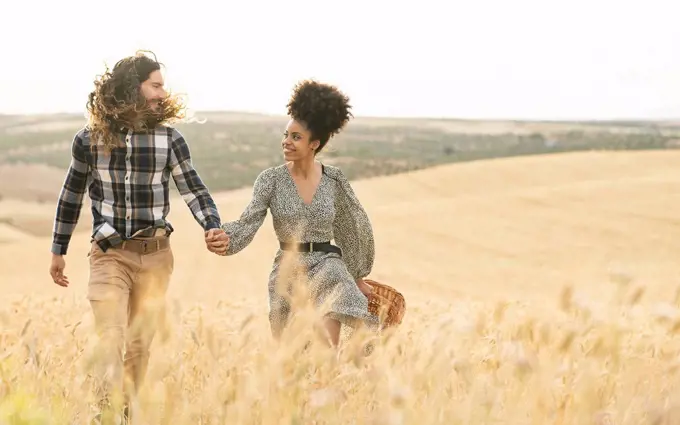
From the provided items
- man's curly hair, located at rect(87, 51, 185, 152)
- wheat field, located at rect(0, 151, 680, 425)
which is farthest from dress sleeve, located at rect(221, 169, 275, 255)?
man's curly hair, located at rect(87, 51, 185, 152)

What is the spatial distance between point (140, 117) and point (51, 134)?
6373 centimetres

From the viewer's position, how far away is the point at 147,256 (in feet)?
15.1

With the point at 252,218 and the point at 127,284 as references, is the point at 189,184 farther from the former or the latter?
the point at 127,284

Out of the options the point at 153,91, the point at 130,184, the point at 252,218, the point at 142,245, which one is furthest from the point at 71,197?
the point at 252,218

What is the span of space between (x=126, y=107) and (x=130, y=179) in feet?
1.09

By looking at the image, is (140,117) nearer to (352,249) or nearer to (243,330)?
(352,249)

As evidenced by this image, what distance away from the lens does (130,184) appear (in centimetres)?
463

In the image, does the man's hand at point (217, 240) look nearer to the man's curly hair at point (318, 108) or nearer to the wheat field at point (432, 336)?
the wheat field at point (432, 336)

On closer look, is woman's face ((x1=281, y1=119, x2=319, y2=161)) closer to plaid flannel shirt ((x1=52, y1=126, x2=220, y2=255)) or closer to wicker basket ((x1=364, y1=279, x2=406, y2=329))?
plaid flannel shirt ((x1=52, y1=126, x2=220, y2=255))

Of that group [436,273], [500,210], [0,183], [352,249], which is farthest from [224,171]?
[352,249]

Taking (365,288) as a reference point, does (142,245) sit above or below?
above

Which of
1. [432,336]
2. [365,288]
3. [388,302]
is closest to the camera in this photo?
[432,336]

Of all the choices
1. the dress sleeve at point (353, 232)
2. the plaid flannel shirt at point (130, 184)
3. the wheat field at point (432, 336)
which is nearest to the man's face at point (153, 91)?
the plaid flannel shirt at point (130, 184)

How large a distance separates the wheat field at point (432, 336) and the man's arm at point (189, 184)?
42 cm
